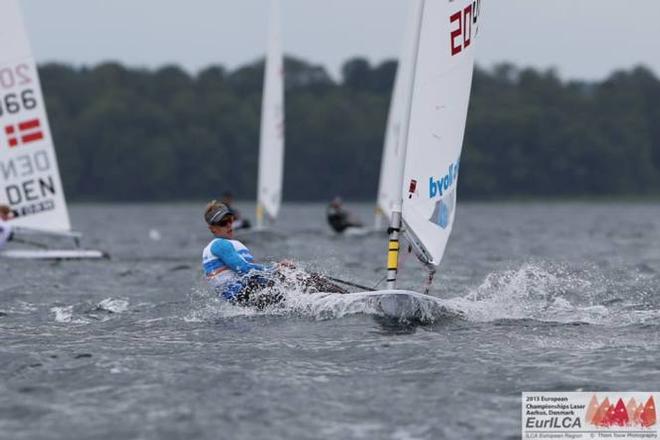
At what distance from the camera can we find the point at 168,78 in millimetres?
117750

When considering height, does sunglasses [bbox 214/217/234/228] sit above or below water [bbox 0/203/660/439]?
above

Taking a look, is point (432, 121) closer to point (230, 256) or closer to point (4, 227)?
point (230, 256)

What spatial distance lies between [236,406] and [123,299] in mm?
6578

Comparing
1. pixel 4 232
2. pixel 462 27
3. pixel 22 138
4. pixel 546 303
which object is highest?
pixel 462 27

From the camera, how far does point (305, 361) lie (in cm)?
893

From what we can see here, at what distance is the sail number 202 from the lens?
1102 centimetres

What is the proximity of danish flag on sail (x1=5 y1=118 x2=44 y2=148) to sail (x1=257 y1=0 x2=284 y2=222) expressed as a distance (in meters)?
13.0

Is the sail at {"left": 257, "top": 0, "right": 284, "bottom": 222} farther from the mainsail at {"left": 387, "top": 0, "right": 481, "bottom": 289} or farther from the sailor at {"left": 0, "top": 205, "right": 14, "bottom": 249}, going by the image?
the mainsail at {"left": 387, "top": 0, "right": 481, "bottom": 289}

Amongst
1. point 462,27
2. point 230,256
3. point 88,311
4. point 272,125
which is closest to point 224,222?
point 230,256

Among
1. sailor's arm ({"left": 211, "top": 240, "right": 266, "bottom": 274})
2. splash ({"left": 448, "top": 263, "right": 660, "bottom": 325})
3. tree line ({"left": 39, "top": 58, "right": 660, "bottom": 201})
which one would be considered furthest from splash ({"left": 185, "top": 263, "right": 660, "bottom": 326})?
tree line ({"left": 39, "top": 58, "right": 660, "bottom": 201})

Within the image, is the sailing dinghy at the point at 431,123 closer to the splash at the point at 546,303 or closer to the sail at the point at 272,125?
the splash at the point at 546,303

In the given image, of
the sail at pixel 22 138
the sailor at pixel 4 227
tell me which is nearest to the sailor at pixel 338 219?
the sail at pixel 22 138

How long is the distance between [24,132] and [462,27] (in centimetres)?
1089

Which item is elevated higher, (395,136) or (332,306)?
(395,136)
